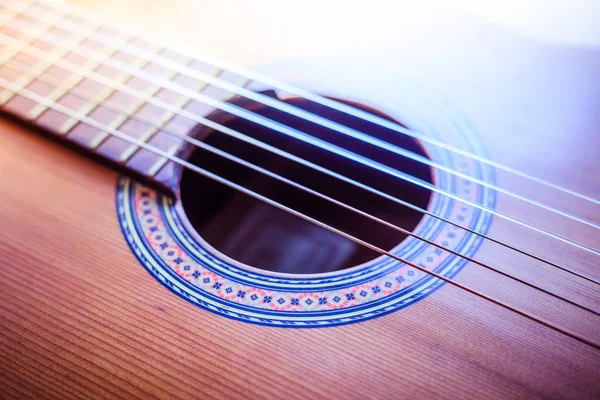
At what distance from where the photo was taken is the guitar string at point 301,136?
2.25 feet

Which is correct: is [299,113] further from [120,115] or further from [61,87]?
[61,87]

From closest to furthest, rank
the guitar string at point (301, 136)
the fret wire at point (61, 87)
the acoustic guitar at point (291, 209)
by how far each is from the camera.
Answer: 1. the acoustic guitar at point (291, 209)
2. the guitar string at point (301, 136)
3. the fret wire at point (61, 87)

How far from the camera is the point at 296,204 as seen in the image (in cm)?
116

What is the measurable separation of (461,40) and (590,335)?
56 cm

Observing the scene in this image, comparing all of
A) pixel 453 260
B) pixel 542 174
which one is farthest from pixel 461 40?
pixel 453 260

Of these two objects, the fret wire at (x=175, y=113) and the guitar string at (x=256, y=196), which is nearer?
the guitar string at (x=256, y=196)

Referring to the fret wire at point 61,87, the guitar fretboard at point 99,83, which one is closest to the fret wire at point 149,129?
the guitar fretboard at point 99,83

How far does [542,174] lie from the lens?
745 millimetres

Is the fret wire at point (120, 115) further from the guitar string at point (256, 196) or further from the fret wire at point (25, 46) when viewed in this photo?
the fret wire at point (25, 46)

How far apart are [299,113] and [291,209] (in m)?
0.17

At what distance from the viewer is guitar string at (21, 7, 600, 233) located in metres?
0.72

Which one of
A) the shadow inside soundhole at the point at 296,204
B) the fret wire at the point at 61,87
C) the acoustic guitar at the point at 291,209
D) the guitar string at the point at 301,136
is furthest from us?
the shadow inside soundhole at the point at 296,204

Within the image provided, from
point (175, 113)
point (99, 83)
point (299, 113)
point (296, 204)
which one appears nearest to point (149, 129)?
point (175, 113)

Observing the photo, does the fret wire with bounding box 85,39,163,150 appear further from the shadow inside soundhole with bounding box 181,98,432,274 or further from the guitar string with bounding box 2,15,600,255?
the shadow inside soundhole with bounding box 181,98,432,274
